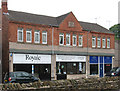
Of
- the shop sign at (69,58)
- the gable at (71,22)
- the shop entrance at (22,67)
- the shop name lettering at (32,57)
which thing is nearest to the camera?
the shop entrance at (22,67)

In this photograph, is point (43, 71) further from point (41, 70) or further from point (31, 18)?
point (31, 18)

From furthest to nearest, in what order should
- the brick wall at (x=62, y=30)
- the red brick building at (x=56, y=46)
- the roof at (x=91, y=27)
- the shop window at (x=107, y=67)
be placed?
the shop window at (x=107, y=67) → the roof at (x=91, y=27) → the red brick building at (x=56, y=46) → the brick wall at (x=62, y=30)

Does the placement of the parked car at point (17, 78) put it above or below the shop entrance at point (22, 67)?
below

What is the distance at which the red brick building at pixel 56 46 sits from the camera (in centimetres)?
2647

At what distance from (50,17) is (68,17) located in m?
3.25

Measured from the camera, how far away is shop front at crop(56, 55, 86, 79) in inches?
1172

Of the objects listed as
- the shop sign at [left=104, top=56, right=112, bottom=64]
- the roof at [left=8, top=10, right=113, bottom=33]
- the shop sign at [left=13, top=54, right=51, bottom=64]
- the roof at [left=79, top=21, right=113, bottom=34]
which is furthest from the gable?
the shop sign at [left=104, top=56, right=112, bottom=64]

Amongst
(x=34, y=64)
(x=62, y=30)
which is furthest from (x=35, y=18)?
(x=34, y=64)

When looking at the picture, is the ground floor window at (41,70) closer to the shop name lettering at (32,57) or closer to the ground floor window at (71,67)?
the shop name lettering at (32,57)

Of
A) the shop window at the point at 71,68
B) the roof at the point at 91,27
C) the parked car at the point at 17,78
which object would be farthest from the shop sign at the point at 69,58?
the parked car at the point at 17,78

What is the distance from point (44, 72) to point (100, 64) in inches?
410

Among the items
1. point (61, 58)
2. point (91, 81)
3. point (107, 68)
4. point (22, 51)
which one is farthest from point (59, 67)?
point (91, 81)

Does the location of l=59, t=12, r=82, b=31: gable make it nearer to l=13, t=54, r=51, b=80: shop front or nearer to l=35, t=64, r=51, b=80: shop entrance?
l=13, t=54, r=51, b=80: shop front

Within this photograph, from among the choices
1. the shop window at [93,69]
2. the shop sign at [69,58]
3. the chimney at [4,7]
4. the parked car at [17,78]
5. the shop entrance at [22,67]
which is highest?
the chimney at [4,7]
